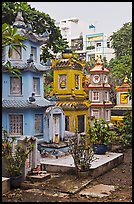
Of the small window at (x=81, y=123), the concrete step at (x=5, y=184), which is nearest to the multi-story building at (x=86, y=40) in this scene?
the small window at (x=81, y=123)

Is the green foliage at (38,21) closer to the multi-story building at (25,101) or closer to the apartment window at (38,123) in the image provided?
the multi-story building at (25,101)

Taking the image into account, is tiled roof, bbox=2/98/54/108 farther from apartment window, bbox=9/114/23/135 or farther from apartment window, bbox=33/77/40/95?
apartment window, bbox=33/77/40/95

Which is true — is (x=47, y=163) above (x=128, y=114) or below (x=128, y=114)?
below

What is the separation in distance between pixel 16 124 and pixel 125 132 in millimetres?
5611

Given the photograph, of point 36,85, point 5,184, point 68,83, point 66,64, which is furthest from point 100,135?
point 5,184

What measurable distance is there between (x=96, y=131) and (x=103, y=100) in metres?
4.26

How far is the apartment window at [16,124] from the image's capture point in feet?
33.4

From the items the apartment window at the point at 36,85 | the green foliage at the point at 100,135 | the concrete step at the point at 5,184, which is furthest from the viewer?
the green foliage at the point at 100,135

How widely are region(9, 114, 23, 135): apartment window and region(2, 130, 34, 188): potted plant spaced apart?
2.63 m

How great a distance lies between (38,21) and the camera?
1342cm

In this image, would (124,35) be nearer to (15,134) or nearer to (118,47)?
(118,47)

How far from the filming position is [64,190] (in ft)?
22.0

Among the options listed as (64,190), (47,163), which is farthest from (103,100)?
(64,190)

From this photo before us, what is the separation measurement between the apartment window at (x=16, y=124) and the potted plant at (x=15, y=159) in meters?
2.63
